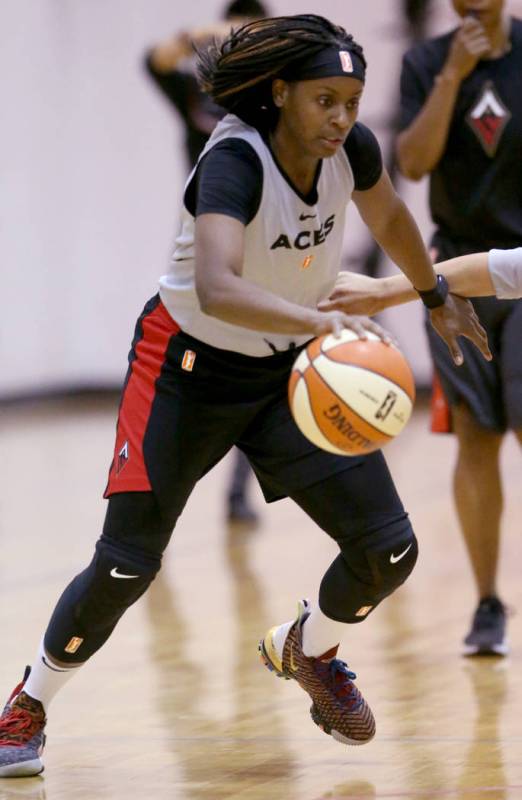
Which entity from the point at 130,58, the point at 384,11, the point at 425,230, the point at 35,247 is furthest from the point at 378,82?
the point at 35,247

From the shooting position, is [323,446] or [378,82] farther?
[378,82]

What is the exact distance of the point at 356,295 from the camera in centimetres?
407

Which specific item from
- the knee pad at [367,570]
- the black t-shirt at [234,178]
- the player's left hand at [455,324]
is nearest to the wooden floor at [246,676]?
the knee pad at [367,570]

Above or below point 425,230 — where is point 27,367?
below

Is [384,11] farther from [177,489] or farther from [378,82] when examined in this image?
[177,489]

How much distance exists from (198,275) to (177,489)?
66cm

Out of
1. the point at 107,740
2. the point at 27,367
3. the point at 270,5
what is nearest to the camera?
the point at 107,740

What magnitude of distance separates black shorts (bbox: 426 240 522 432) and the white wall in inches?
248

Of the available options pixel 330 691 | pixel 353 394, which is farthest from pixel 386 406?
pixel 330 691

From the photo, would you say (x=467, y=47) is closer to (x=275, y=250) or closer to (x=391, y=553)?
(x=275, y=250)

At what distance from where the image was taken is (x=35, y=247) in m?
12.4

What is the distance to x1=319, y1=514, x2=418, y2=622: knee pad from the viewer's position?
3.89 meters

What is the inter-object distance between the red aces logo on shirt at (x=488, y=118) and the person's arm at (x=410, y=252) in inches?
58.5

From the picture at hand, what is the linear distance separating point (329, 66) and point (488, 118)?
6.35 feet
